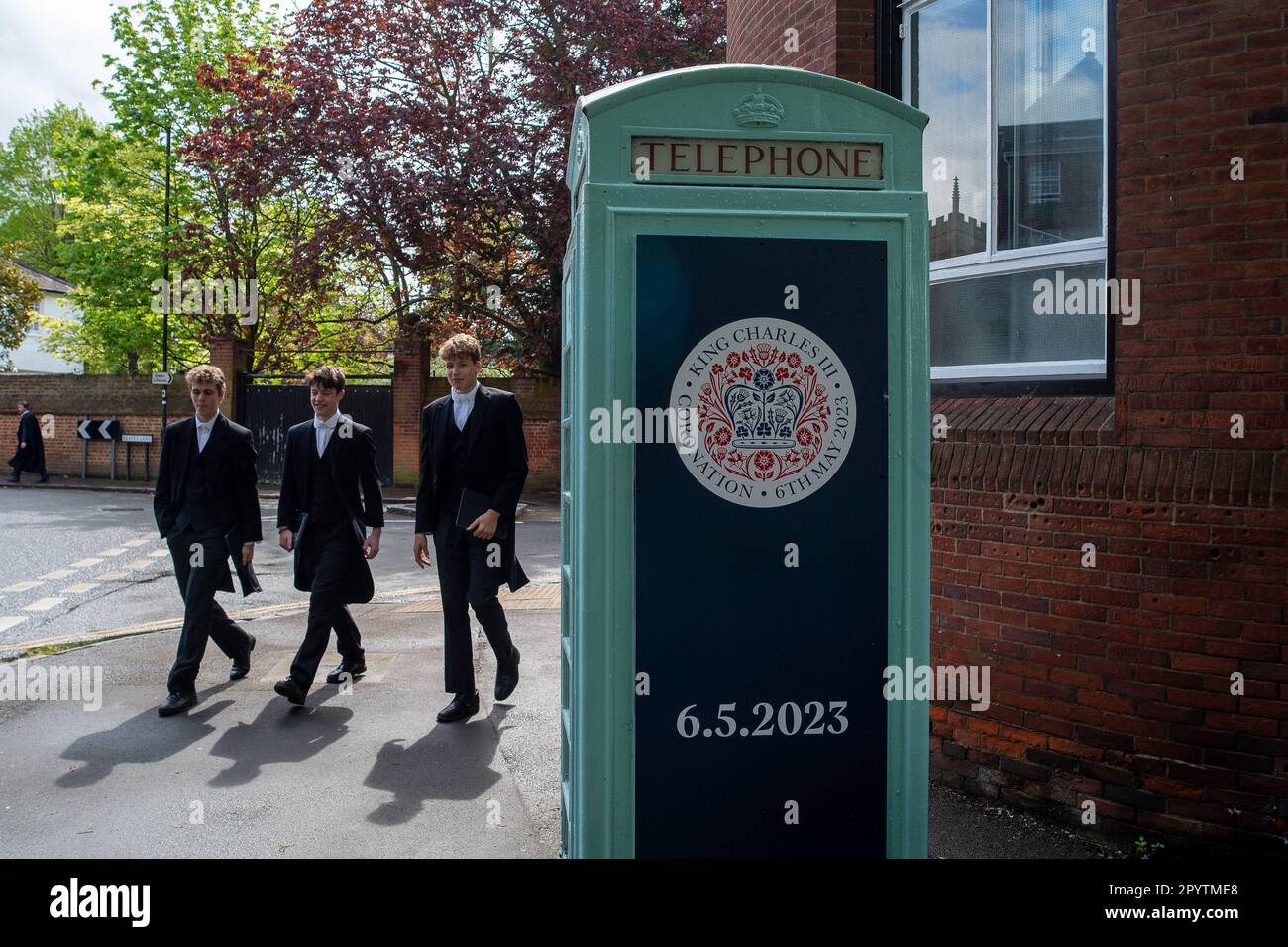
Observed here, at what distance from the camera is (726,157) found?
10.0 ft

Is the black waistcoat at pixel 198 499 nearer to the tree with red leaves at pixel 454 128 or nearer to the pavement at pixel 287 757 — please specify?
the pavement at pixel 287 757

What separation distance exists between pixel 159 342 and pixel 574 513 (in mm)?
33187

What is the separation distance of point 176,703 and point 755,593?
4.78 meters

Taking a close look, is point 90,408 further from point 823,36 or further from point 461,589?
point 823,36

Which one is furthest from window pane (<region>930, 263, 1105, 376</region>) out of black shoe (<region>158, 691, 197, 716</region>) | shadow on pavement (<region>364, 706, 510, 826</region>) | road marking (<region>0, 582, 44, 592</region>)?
road marking (<region>0, 582, 44, 592</region>)

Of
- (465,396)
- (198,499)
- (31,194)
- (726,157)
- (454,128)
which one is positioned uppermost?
(31,194)

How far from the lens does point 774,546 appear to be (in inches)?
121

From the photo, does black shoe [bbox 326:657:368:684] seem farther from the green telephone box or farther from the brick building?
the green telephone box

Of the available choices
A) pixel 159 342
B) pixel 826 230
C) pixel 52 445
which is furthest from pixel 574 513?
pixel 159 342

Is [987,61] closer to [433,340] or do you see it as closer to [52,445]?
[433,340]

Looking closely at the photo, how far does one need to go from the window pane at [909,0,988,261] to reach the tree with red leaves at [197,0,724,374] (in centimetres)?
1645

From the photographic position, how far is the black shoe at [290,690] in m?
6.41

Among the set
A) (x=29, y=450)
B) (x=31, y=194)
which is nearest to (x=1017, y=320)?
(x=29, y=450)

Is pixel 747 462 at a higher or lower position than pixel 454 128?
lower
